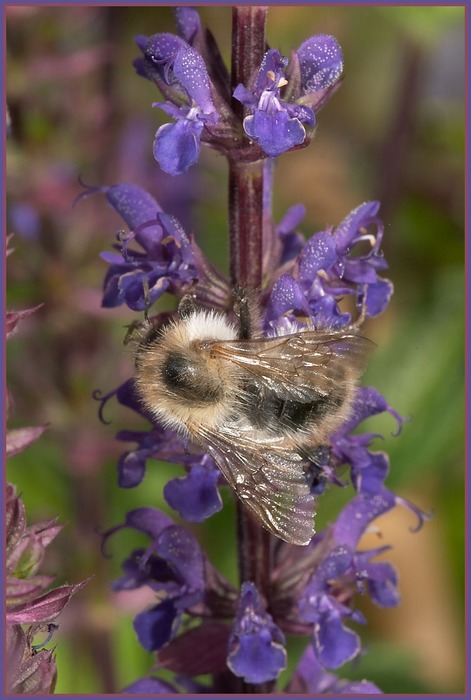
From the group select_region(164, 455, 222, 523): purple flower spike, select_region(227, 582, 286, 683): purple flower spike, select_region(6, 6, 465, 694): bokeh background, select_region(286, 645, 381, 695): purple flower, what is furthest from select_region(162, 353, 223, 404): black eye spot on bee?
select_region(6, 6, 465, 694): bokeh background

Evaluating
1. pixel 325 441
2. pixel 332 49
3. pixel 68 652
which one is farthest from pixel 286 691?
pixel 68 652

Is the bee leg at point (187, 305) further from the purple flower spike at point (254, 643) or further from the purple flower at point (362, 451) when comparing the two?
the purple flower spike at point (254, 643)

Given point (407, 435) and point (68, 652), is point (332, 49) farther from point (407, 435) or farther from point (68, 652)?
point (68, 652)

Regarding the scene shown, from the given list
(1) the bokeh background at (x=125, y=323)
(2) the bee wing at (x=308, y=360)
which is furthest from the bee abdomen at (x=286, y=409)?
(1) the bokeh background at (x=125, y=323)

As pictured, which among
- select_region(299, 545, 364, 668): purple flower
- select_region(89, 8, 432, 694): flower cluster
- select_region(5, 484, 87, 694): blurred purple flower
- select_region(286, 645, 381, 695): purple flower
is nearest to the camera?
select_region(5, 484, 87, 694): blurred purple flower

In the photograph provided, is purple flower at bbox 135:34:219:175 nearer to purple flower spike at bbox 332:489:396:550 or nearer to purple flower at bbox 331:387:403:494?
purple flower at bbox 331:387:403:494
